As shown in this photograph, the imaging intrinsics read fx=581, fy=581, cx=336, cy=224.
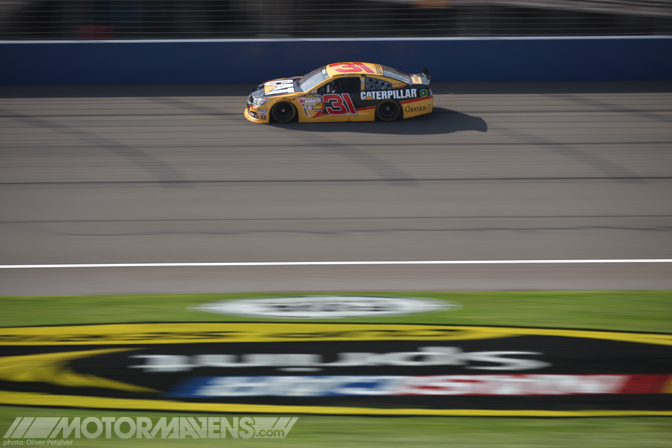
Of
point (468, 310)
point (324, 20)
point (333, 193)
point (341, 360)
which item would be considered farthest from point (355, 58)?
point (341, 360)

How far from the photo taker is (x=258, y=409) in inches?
166

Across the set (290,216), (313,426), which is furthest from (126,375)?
(290,216)

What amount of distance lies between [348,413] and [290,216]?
4.01 m

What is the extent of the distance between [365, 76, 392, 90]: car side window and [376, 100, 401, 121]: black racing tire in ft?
0.95

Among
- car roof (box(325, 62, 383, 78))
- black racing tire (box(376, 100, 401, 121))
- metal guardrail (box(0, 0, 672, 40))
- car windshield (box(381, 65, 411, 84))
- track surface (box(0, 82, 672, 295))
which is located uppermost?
metal guardrail (box(0, 0, 672, 40))

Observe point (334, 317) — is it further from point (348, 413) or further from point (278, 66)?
point (278, 66)

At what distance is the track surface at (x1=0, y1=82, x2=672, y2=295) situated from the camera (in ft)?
21.4

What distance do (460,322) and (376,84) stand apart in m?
7.03

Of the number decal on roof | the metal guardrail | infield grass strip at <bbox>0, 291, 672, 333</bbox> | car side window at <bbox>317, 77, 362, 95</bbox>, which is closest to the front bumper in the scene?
car side window at <bbox>317, 77, 362, 95</bbox>

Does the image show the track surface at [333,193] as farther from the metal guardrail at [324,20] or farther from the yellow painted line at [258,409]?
the metal guardrail at [324,20]

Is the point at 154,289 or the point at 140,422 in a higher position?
the point at 154,289

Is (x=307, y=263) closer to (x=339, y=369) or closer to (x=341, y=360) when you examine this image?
(x=341, y=360)

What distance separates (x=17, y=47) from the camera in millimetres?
13883

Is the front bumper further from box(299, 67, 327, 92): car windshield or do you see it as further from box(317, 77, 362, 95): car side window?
box(317, 77, 362, 95): car side window
